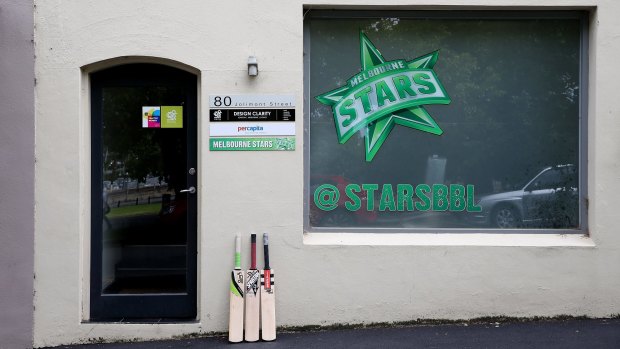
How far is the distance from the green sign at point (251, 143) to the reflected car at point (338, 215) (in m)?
0.52

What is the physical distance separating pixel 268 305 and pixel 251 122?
5.72 ft

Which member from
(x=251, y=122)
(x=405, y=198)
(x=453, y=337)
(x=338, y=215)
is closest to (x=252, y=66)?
(x=251, y=122)

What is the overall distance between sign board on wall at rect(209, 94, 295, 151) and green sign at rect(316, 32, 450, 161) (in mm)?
528

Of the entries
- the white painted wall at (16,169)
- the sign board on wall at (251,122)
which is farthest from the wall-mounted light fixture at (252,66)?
the white painted wall at (16,169)

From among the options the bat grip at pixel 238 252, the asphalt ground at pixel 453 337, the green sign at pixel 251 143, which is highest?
the green sign at pixel 251 143

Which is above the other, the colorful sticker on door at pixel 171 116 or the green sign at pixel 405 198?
the colorful sticker on door at pixel 171 116

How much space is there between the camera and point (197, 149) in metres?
6.38

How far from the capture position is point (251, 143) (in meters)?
6.22

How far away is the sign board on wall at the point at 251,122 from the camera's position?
20.4 feet

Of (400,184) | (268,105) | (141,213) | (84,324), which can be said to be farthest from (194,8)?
(84,324)

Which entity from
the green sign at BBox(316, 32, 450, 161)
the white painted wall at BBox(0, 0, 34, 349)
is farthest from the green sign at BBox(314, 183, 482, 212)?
the white painted wall at BBox(0, 0, 34, 349)

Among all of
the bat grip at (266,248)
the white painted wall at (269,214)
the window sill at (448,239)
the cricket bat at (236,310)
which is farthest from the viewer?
the window sill at (448,239)

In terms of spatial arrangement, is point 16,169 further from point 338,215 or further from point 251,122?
point 338,215

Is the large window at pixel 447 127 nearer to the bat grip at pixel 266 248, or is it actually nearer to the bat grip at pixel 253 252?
the bat grip at pixel 266 248
